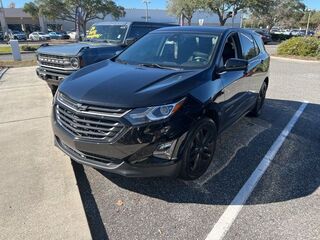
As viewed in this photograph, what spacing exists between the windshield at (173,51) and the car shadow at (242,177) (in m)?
1.39

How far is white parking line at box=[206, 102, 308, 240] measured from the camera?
265cm

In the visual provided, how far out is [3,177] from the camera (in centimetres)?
339

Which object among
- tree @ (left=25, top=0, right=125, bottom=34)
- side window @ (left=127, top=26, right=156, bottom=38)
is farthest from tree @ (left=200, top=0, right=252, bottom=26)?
side window @ (left=127, top=26, right=156, bottom=38)

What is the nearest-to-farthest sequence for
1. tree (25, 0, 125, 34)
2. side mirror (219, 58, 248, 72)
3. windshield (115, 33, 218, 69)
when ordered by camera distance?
side mirror (219, 58, 248, 72)
windshield (115, 33, 218, 69)
tree (25, 0, 125, 34)

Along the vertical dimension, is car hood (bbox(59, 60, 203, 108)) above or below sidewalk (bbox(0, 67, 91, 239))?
above

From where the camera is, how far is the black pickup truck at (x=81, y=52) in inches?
242

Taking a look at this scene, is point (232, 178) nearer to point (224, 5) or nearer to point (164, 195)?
point (164, 195)

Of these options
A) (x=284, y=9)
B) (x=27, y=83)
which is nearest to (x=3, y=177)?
(x=27, y=83)

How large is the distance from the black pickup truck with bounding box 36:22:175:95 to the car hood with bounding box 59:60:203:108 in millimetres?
A: 2353

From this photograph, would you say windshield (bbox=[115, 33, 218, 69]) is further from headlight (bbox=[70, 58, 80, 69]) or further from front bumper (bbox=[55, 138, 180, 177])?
headlight (bbox=[70, 58, 80, 69])

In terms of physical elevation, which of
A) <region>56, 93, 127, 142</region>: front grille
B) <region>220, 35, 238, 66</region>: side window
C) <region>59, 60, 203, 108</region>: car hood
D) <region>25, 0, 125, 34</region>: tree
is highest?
<region>25, 0, 125, 34</region>: tree

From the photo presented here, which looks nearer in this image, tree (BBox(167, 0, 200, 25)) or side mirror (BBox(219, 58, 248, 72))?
side mirror (BBox(219, 58, 248, 72))

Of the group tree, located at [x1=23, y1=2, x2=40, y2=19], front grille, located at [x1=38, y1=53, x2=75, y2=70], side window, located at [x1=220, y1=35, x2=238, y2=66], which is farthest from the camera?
tree, located at [x1=23, y1=2, x2=40, y2=19]

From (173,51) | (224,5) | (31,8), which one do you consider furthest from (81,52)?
(31,8)
